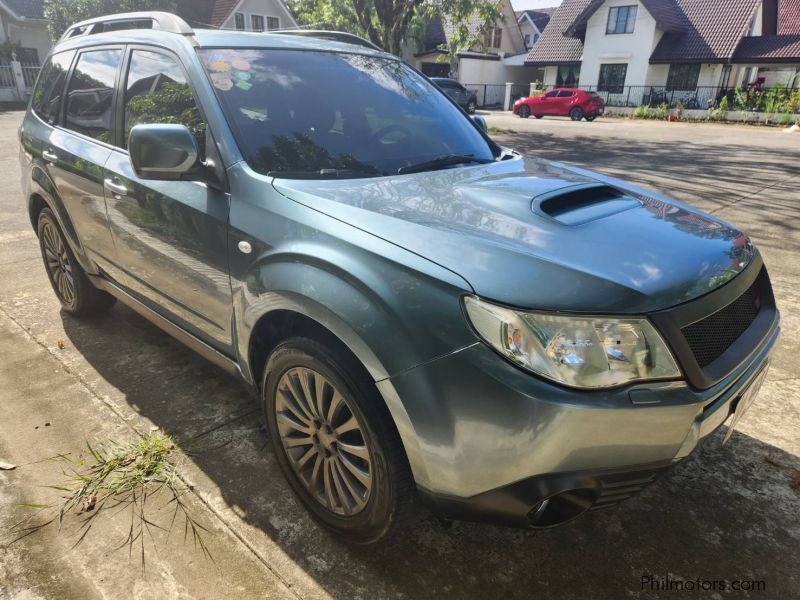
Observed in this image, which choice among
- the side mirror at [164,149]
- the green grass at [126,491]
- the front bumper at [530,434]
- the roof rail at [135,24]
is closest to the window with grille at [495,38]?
the roof rail at [135,24]

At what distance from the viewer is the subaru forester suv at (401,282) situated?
157 cm

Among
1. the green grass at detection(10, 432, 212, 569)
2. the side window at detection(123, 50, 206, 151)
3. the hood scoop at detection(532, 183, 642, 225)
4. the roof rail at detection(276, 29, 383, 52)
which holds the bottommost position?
the green grass at detection(10, 432, 212, 569)

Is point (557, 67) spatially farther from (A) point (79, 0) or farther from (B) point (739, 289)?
(B) point (739, 289)

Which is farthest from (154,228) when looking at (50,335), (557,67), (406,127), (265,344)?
(557,67)

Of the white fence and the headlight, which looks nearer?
the headlight

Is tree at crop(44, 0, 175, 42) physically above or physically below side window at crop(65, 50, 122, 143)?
above

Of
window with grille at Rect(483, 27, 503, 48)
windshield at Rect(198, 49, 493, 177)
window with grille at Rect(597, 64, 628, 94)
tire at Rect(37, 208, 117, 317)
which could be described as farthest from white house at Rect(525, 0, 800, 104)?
tire at Rect(37, 208, 117, 317)

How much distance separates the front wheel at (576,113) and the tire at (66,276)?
2662cm

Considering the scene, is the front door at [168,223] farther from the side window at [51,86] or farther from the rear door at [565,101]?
the rear door at [565,101]

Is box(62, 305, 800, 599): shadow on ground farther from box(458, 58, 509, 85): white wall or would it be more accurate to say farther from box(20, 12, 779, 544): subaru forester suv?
box(458, 58, 509, 85): white wall

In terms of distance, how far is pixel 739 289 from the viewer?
1.97m

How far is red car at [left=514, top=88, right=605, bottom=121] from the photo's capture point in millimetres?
26578

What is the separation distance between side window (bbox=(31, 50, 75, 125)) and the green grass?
235 centimetres

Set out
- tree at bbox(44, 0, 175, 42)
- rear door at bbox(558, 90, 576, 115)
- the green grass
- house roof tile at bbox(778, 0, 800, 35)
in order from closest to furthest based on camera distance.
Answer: the green grass, rear door at bbox(558, 90, 576, 115), tree at bbox(44, 0, 175, 42), house roof tile at bbox(778, 0, 800, 35)
